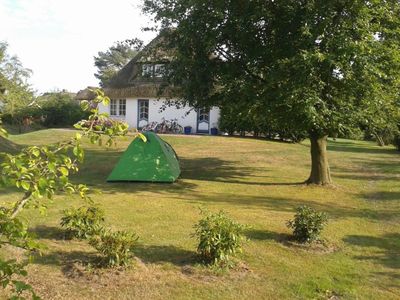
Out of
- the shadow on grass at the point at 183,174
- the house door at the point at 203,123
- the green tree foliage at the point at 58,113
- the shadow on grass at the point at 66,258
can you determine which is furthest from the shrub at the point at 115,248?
the green tree foliage at the point at 58,113

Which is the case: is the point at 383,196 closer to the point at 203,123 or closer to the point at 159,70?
the point at 159,70

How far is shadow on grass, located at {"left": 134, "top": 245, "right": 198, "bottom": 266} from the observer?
6.72 m

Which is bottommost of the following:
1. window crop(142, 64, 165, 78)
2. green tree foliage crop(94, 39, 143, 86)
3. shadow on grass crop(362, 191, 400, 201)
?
shadow on grass crop(362, 191, 400, 201)

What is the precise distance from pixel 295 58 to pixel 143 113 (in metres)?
25.3

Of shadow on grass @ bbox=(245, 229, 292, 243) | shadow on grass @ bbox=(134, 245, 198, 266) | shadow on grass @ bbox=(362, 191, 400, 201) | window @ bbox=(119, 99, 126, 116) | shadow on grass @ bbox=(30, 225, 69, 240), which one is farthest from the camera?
window @ bbox=(119, 99, 126, 116)

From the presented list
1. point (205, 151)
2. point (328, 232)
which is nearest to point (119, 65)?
point (205, 151)

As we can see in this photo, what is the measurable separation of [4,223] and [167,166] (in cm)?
1098

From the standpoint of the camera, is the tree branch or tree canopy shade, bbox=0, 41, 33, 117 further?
tree canopy shade, bbox=0, 41, 33, 117

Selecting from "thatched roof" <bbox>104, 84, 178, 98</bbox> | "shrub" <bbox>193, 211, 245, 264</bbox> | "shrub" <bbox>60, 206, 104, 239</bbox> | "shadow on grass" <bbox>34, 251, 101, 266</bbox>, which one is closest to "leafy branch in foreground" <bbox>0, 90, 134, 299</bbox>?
"shadow on grass" <bbox>34, 251, 101, 266</bbox>

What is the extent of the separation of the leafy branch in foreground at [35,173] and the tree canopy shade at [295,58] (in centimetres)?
827

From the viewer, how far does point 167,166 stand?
13.9 metres

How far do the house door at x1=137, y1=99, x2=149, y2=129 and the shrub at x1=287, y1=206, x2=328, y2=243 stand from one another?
28088 mm

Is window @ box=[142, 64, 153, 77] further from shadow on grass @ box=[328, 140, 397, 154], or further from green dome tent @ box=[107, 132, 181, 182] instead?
shadow on grass @ box=[328, 140, 397, 154]

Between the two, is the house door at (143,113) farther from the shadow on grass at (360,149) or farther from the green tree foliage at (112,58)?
the green tree foliage at (112,58)
